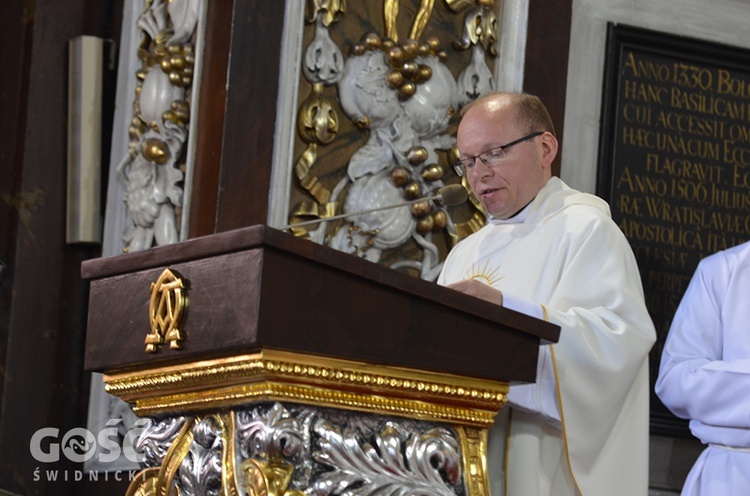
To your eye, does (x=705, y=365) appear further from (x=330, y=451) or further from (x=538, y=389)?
(x=330, y=451)

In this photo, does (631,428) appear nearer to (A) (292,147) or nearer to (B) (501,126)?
(B) (501,126)

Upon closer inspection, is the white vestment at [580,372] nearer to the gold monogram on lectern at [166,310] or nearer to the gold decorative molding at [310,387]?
the gold decorative molding at [310,387]

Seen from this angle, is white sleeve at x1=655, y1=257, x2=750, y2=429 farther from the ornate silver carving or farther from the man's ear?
the ornate silver carving

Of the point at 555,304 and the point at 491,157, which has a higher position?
the point at 491,157

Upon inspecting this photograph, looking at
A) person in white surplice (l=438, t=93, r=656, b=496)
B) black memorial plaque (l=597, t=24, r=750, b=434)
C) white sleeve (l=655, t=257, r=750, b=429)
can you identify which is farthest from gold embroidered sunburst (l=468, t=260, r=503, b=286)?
black memorial plaque (l=597, t=24, r=750, b=434)

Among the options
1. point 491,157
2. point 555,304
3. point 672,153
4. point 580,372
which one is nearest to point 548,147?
point 491,157

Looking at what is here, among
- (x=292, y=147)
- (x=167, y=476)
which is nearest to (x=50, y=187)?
(x=292, y=147)

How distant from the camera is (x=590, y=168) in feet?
18.4

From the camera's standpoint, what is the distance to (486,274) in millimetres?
3953

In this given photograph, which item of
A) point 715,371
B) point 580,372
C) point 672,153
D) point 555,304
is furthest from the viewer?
point 672,153

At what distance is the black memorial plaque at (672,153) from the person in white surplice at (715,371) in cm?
65

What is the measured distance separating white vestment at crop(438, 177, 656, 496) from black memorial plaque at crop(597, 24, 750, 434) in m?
1.87

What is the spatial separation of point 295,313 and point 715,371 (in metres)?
2.57

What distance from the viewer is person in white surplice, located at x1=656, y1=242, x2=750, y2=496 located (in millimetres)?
4551
